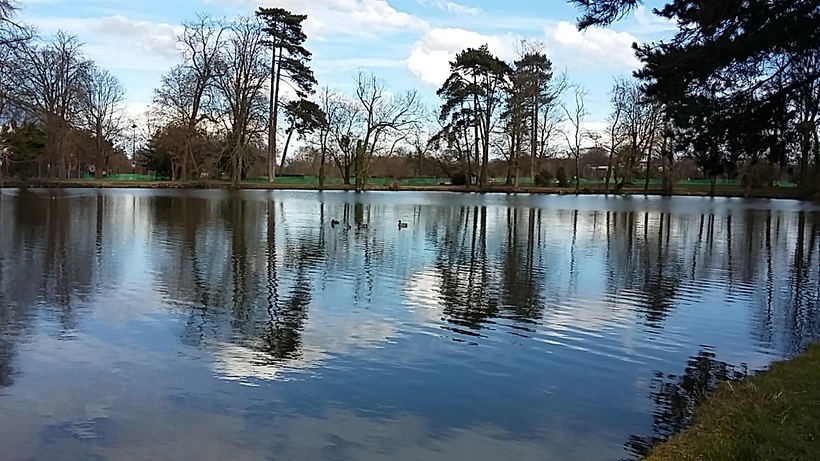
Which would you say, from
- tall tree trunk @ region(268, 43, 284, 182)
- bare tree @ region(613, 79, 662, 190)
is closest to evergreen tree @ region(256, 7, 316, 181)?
tall tree trunk @ region(268, 43, 284, 182)

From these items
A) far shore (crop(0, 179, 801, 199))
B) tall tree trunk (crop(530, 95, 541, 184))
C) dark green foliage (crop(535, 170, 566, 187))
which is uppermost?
tall tree trunk (crop(530, 95, 541, 184))

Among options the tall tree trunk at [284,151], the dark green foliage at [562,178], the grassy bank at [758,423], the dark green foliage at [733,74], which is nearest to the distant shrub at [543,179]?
the dark green foliage at [562,178]

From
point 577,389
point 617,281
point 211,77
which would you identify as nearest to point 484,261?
point 617,281

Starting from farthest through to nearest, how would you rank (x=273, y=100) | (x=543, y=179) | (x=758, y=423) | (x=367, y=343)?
(x=543, y=179) < (x=273, y=100) < (x=367, y=343) < (x=758, y=423)

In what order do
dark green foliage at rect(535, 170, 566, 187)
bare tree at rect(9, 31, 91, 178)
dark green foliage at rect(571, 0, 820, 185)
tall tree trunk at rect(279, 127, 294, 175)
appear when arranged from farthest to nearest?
1. dark green foliage at rect(535, 170, 566, 187)
2. tall tree trunk at rect(279, 127, 294, 175)
3. bare tree at rect(9, 31, 91, 178)
4. dark green foliage at rect(571, 0, 820, 185)

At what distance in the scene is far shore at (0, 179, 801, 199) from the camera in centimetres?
5234

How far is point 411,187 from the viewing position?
63094mm

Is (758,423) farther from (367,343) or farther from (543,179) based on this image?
(543,179)

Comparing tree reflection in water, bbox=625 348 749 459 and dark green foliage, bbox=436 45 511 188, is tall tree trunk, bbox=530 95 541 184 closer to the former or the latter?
dark green foliage, bbox=436 45 511 188

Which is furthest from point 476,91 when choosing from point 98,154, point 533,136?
point 98,154

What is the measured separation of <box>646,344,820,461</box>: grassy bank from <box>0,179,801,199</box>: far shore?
50259 millimetres

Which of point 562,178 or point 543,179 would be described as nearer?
point 543,179

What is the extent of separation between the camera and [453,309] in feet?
35.5

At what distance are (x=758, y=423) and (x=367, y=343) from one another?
4.54 metres
